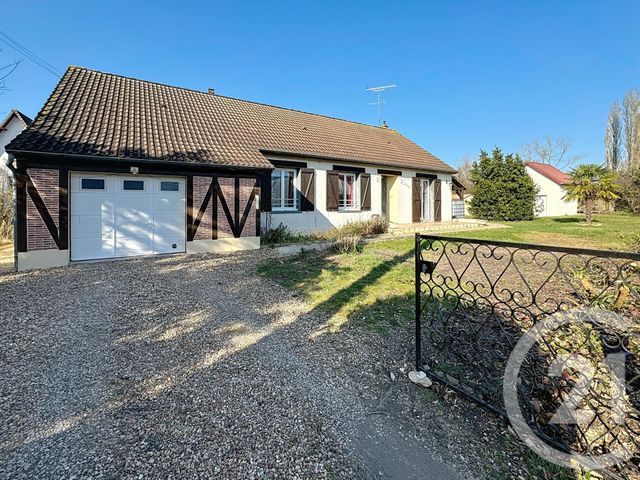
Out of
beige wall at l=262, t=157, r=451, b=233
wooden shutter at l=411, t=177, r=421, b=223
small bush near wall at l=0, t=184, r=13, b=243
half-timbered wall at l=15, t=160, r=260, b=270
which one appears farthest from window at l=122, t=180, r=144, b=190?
wooden shutter at l=411, t=177, r=421, b=223

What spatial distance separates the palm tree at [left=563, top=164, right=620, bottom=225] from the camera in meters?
16.0

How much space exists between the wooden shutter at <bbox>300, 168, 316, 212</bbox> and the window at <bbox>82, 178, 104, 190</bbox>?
629 centimetres

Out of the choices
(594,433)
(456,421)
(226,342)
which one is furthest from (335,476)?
(226,342)

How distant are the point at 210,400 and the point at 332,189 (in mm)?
10983

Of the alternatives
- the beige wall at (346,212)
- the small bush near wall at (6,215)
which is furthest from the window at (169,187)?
the small bush near wall at (6,215)

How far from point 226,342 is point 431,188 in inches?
597

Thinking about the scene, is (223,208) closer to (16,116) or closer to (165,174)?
(165,174)

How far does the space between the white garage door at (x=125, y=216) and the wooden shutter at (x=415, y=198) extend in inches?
420

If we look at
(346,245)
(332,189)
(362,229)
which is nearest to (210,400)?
(346,245)

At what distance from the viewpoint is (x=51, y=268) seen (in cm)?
716

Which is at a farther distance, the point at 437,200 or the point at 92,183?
the point at 437,200

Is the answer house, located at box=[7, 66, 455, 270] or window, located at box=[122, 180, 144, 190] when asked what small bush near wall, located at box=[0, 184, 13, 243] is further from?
window, located at box=[122, 180, 144, 190]

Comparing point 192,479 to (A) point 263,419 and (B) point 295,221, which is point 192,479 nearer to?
(A) point 263,419

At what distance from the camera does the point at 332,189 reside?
512 inches
